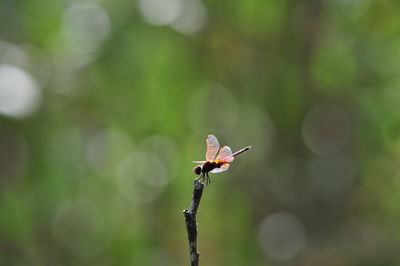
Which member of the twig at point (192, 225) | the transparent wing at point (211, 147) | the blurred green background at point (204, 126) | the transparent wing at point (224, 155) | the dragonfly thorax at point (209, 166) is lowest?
the twig at point (192, 225)

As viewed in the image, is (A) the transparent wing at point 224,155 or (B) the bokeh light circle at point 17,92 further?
(B) the bokeh light circle at point 17,92

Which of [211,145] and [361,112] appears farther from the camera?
[361,112]

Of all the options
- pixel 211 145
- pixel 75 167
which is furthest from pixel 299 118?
pixel 211 145

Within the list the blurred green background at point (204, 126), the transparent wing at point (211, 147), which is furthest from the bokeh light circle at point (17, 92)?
the transparent wing at point (211, 147)

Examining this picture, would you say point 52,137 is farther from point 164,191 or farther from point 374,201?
point 374,201

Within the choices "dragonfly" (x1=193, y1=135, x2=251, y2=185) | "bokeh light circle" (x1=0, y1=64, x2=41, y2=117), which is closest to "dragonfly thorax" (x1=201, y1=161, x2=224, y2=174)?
"dragonfly" (x1=193, y1=135, x2=251, y2=185)

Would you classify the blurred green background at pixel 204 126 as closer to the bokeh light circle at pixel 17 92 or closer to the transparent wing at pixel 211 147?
the bokeh light circle at pixel 17 92

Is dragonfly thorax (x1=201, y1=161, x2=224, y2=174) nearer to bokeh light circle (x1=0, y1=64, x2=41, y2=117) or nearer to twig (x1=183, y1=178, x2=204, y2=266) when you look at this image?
twig (x1=183, y1=178, x2=204, y2=266)
